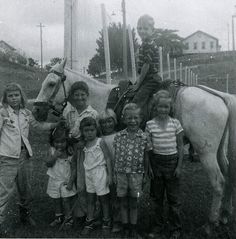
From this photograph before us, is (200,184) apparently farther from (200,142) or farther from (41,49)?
(41,49)

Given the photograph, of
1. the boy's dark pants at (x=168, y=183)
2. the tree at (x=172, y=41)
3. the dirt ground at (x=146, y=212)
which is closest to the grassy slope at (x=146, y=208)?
the dirt ground at (x=146, y=212)

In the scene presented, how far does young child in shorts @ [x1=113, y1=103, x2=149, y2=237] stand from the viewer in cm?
473

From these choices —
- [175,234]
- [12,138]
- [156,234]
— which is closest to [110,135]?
[12,138]

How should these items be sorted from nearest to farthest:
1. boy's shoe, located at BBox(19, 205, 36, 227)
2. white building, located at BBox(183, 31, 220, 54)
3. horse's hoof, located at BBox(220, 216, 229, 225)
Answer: horse's hoof, located at BBox(220, 216, 229, 225) → boy's shoe, located at BBox(19, 205, 36, 227) → white building, located at BBox(183, 31, 220, 54)

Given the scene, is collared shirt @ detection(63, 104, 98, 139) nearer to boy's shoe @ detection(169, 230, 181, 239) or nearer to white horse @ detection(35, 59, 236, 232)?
white horse @ detection(35, 59, 236, 232)

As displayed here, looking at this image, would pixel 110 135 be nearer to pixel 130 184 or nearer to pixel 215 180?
pixel 130 184

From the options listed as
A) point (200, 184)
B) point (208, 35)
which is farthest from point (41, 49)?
point (200, 184)

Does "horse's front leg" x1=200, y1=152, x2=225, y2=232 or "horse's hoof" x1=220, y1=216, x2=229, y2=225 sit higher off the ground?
"horse's front leg" x1=200, y1=152, x2=225, y2=232

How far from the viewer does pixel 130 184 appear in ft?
15.7

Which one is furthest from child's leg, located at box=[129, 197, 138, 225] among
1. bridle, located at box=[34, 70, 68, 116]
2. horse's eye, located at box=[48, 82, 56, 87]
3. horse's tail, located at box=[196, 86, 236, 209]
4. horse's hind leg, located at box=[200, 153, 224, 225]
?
horse's eye, located at box=[48, 82, 56, 87]

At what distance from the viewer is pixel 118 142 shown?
189 inches

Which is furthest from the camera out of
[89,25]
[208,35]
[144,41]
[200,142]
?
[208,35]

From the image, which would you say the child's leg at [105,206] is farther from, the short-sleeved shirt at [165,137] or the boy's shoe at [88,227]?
the short-sleeved shirt at [165,137]

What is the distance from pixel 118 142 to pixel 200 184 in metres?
3.42
